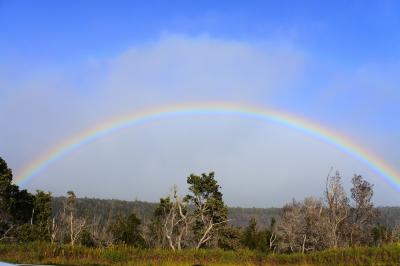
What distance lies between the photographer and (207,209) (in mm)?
45250

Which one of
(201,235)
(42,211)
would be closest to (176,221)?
(201,235)

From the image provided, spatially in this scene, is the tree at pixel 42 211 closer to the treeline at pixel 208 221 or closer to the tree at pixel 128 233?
the treeline at pixel 208 221

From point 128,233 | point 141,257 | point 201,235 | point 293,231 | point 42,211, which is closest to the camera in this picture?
point 141,257

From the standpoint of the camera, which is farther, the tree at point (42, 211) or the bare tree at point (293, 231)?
the bare tree at point (293, 231)

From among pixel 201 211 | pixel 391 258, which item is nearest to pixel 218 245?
pixel 201 211

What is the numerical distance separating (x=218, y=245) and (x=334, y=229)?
10.5m

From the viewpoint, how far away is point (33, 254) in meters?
27.8

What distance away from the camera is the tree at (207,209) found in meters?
44.8

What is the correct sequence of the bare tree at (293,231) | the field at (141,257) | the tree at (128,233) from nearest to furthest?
the field at (141,257), the bare tree at (293,231), the tree at (128,233)

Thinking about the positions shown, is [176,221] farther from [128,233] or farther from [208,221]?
[128,233]

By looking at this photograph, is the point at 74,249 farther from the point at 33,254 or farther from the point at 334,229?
the point at 334,229

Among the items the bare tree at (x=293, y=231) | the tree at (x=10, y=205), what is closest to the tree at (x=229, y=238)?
the bare tree at (x=293, y=231)

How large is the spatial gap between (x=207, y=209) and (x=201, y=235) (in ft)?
7.93

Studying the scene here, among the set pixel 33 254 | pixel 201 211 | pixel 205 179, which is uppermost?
pixel 205 179
